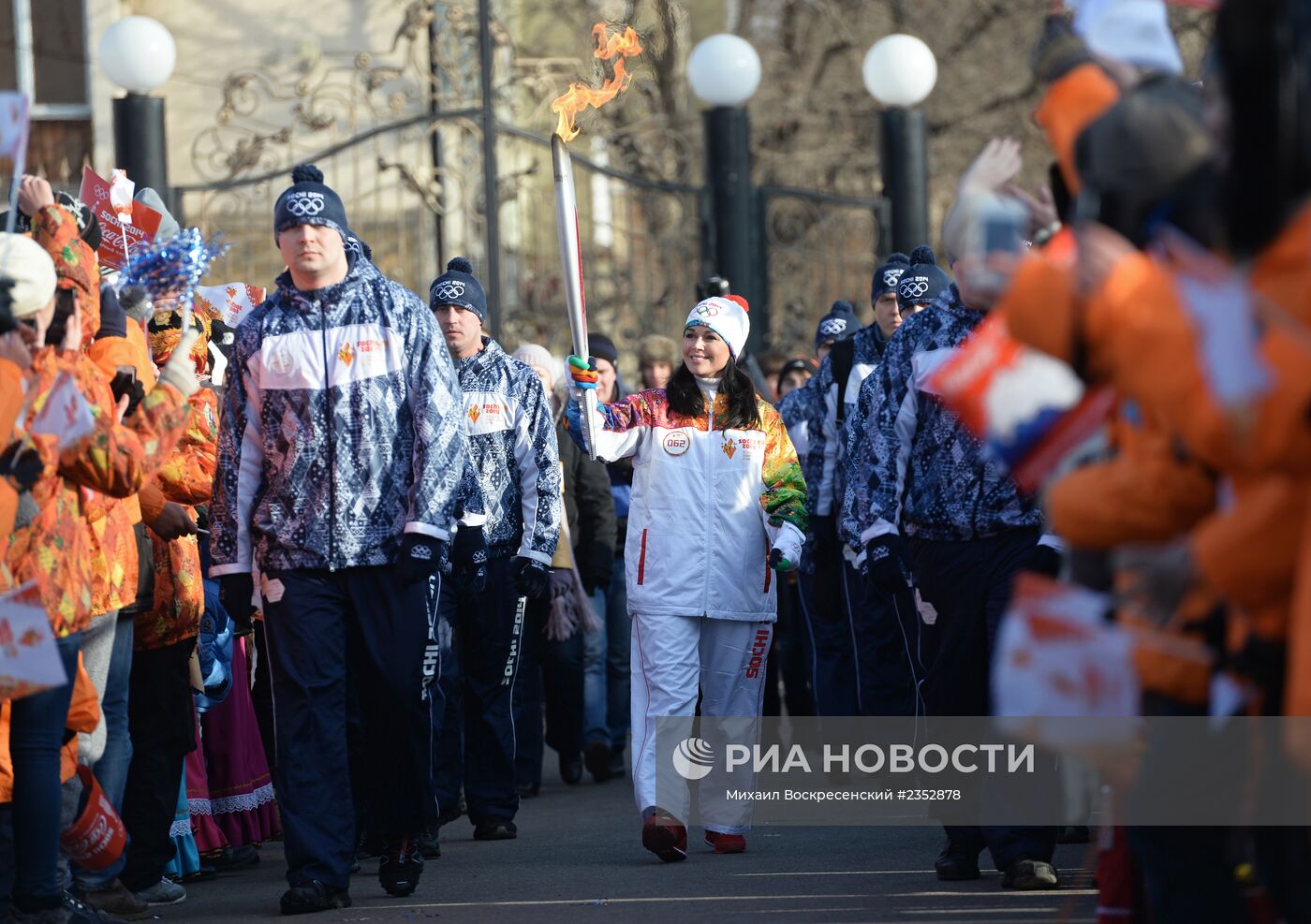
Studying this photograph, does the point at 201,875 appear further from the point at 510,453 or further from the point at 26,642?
the point at 26,642

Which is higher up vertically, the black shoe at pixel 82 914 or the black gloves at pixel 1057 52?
the black gloves at pixel 1057 52

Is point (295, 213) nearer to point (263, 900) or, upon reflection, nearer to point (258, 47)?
point (263, 900)

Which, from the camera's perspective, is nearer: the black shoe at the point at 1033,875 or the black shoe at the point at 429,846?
the black shoe at the point at 1033,875

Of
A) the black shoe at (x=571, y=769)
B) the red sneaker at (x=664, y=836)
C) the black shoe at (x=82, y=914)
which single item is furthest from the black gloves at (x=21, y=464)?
the black shoe at (x=571, y=769)

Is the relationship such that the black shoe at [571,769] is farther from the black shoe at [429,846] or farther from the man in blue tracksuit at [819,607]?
the black shoe at [429,846]

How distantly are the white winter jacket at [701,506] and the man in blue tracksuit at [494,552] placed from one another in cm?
75

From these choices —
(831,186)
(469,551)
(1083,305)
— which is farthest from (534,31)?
(1083,305)

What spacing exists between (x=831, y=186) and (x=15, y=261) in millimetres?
15093

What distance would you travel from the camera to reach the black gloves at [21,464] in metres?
5.46

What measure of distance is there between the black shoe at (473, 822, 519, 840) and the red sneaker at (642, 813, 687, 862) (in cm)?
108

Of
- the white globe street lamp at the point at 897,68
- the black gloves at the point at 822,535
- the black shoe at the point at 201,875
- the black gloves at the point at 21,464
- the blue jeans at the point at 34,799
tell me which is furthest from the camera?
the white globe street lamp at the point at 897,68

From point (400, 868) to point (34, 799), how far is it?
5.25 feet

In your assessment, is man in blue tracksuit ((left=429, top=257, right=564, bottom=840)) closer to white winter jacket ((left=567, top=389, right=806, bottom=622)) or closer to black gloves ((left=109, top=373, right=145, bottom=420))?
white winter jacket ((left=567, top=389, right=806, bottom=622))

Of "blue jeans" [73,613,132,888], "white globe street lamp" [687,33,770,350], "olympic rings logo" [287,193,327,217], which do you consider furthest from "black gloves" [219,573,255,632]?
"white globe street lamp" [687,33,770,350]
